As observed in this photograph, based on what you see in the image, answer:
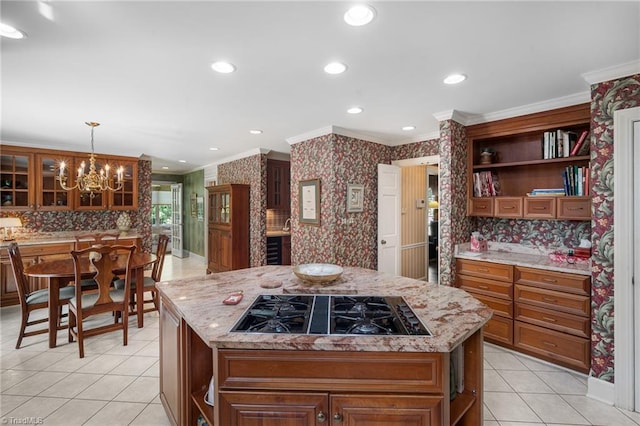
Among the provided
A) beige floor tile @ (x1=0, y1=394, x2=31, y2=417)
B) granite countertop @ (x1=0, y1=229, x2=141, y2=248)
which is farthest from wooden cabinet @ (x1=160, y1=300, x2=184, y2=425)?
granite countertop @ (x1=0, y1=229, x2=141, y2=248)

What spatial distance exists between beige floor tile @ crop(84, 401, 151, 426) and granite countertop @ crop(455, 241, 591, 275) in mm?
3140

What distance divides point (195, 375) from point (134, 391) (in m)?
1.12

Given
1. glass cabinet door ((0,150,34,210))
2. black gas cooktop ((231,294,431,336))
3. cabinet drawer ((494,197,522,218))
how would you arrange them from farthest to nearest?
1. glass cabinet door ((0,150,34,210))
2. cabinet drawer ((494,197,522,218))
3. black gas cooktop ((231,294,431,336))

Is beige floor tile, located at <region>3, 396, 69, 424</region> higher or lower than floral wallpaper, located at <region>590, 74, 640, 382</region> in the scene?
lower

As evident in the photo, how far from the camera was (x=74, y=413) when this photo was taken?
2.05 m

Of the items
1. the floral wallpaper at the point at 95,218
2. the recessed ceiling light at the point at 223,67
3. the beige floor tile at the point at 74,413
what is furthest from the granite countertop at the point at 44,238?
the recessed ceiling light at the point at 223,67

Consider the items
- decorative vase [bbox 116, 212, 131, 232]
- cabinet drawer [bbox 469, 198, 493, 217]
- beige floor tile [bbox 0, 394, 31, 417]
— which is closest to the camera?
beige floor tile [bbox 0, 394, 31, 417]

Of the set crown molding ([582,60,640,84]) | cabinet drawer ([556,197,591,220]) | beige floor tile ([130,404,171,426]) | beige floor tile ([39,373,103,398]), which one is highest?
crown molding ([582,60,640,84])

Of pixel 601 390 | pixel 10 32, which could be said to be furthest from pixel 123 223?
pixel 601 390

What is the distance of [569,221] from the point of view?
3.03 metres

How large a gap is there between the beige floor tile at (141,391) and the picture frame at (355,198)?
2.72 meters

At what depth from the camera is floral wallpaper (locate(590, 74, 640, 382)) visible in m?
Result: 2.21

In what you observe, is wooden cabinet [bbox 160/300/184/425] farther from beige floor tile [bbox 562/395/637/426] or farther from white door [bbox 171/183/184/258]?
white door [bbox 171/183/184/258]

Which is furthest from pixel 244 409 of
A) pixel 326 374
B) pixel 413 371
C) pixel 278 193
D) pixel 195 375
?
pixel 278 193
